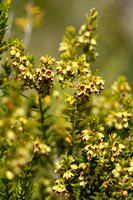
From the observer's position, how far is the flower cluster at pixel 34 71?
3.06 feet

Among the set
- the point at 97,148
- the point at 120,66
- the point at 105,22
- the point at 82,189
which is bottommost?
the point at 82,189

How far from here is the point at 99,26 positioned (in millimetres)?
4543

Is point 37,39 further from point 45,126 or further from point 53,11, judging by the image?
point 45,126

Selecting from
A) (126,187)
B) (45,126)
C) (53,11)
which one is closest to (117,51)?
(53,11)

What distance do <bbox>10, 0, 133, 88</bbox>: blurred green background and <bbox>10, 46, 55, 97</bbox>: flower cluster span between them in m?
2.47

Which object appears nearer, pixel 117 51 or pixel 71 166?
pixel 71 166

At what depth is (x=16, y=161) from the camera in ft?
2.33

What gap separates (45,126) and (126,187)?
537mm

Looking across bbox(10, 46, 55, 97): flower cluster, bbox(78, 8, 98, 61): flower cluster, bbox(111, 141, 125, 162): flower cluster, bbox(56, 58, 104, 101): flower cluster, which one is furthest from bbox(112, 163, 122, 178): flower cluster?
bbox(78, 8, 98, 61): flower cluster

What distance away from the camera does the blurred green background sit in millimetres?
3965

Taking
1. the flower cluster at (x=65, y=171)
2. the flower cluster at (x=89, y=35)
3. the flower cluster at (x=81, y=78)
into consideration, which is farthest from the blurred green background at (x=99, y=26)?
the flower cluster at (x=65, y=171)

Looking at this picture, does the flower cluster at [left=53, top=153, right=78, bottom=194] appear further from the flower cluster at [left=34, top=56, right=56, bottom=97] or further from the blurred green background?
the blurred green background

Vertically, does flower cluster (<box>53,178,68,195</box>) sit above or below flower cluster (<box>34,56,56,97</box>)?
below

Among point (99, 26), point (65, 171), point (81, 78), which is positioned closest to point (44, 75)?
point (81, 78)
